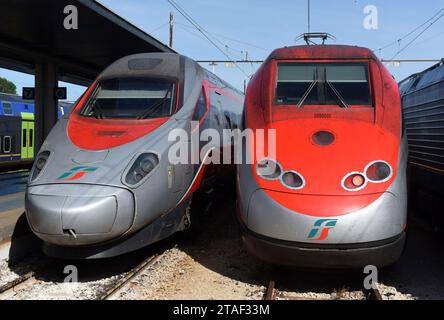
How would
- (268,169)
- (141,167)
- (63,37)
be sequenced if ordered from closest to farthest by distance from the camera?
(268,169), (141,167), (63,37)

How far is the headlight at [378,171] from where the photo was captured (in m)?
4.70

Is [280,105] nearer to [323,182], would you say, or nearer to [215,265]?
[323,182]

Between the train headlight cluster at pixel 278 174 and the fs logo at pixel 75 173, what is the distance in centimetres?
180

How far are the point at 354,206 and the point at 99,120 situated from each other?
11.1 feet

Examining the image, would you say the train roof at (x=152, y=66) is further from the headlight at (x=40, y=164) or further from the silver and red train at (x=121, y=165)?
the headlight at (x=40, y=164)

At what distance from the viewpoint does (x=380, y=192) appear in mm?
4574

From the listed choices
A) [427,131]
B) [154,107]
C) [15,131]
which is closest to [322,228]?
[154,107]

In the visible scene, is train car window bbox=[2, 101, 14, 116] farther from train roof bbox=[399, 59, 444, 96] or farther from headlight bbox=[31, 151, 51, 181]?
train roof bbox=[399, 59, 444, 96]

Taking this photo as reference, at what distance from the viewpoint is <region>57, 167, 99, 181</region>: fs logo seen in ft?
16.2

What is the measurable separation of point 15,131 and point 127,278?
15.4 m

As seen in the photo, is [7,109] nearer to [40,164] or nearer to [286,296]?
[40,164]

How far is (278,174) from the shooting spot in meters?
4.85

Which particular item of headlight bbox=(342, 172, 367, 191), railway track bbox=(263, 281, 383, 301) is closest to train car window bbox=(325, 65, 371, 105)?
headlight bbox=(342, 172, 367, 191)
